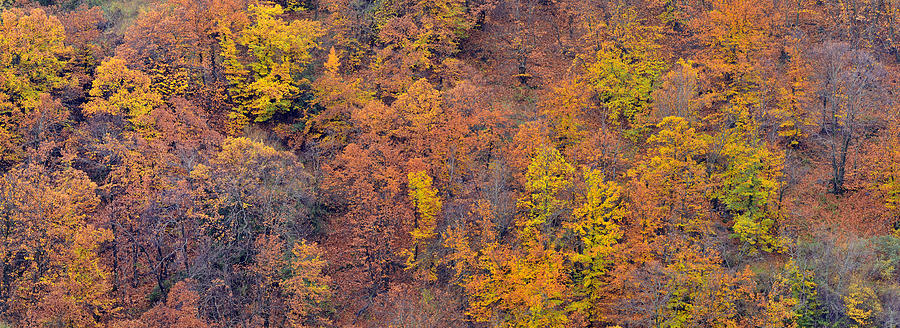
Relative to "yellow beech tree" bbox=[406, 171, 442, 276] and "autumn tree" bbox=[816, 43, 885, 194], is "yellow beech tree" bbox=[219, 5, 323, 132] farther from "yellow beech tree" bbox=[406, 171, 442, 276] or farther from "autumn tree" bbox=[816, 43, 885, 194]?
"autumn tree" bbox=[816, 43, 885, 194]

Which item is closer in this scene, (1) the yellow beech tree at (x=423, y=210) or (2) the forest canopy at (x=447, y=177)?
(2) the forest canopy at (x=447, y=177)

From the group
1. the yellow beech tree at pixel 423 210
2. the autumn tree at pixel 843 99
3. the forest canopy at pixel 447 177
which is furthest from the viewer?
the yellow beech tree at pixel 423 210

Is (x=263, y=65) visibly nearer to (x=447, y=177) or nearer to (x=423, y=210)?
(x=447, y=177)

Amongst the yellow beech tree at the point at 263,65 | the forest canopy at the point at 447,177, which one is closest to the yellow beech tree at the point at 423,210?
the forest canopy at the point at 447,177

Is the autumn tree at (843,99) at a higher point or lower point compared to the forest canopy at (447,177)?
higher

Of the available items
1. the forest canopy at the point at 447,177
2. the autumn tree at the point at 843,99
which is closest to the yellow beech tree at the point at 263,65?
the forest canopy at the point at 447,177

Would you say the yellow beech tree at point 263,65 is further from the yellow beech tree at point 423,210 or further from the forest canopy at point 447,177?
the yellow beech tree at point 423,210

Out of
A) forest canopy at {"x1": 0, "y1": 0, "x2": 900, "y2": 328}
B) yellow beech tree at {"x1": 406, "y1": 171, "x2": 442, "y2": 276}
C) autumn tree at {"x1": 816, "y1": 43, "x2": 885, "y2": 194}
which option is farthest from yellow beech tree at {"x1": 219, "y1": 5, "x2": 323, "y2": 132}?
autumn tree at {"x1": 816, "y1": 43, "x2": 885, "y2": 194}

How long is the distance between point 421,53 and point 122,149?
2474 centimetres

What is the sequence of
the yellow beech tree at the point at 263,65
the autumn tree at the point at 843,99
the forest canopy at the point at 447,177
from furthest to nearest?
the yellow beech tree at the point at 263,65, the autumn tree at the point at 843,99, the forest canopy at the point at 447,177

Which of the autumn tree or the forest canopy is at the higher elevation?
the autumn tree

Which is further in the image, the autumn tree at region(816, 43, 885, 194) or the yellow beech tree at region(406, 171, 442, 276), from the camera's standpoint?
the yellow beech tree at region(406, 171, 442, 276)

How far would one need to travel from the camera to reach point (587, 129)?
6588 centimetres

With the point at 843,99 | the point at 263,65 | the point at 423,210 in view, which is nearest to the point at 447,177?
the point at 423,210
